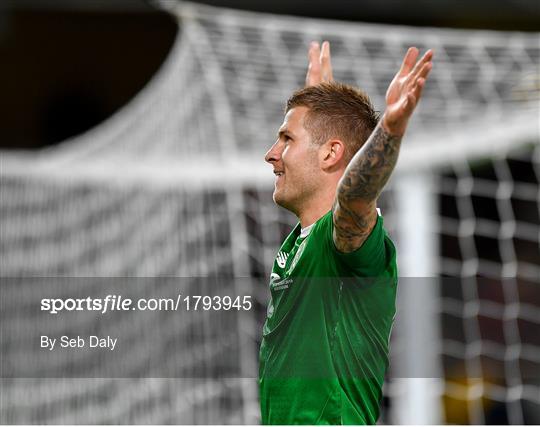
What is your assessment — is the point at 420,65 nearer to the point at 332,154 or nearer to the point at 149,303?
the point at 332,154

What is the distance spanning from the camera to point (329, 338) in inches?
63.1

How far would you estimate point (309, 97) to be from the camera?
1.69 meters

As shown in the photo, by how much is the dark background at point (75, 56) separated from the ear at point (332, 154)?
249 inches

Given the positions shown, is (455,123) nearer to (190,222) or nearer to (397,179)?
(397,179)

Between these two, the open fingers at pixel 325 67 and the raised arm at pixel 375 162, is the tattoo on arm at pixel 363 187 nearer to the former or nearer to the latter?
the raised arm at pixel 375 162

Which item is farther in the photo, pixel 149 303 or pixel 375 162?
pixel 149 303

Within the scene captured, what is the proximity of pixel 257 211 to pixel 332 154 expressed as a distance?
2791 mm

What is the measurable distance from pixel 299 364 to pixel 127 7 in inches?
295

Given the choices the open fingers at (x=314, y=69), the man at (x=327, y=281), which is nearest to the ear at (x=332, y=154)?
Answer: the man at (x=327, y=281)

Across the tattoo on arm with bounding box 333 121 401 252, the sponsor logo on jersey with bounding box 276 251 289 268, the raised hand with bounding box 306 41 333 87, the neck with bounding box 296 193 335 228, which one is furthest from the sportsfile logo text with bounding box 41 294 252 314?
the tattoo on arm with bounding box 333 121 401 252

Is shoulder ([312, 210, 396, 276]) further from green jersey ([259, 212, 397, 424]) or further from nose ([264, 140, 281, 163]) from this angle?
nose ([264, 140, 281, 163])

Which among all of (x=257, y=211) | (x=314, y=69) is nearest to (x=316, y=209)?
(x=314, y=69)

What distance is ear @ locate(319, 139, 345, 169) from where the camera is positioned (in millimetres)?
1639

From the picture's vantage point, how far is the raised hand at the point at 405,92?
4.65 ft
